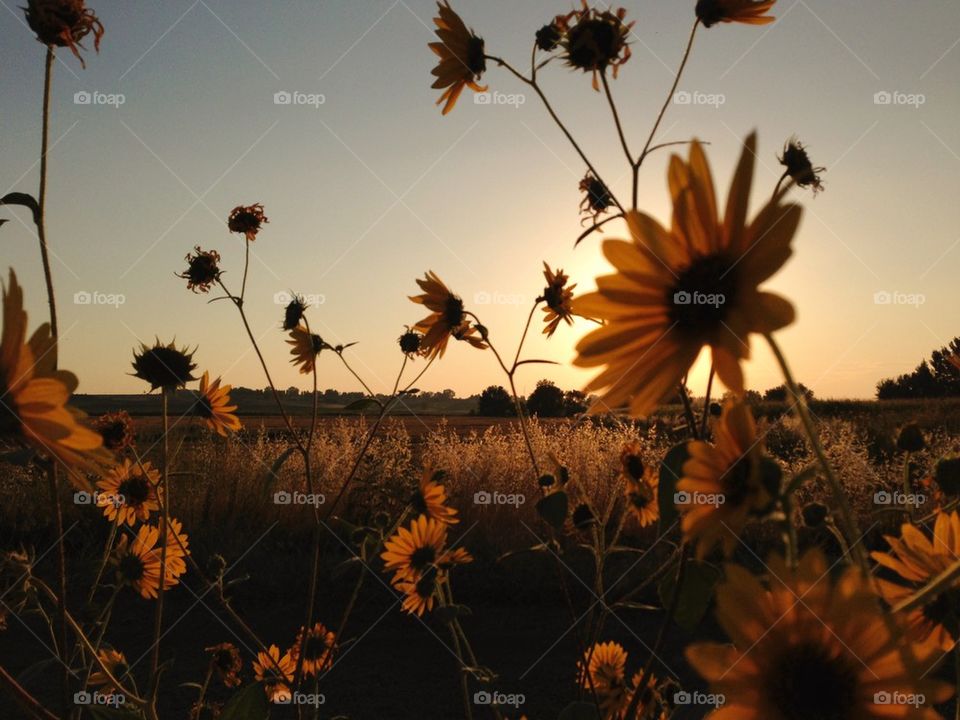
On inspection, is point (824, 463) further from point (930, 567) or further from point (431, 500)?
point (431, 500)

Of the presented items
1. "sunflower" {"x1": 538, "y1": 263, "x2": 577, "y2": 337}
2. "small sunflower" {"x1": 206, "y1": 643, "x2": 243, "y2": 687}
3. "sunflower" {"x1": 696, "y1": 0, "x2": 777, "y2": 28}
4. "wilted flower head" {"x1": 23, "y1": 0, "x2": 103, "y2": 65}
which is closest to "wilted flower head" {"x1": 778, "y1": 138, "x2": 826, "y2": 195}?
"sunflower" {"x1": 696, "y1": 0, "x2": 777, "y2": 28}

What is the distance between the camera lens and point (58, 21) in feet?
4.64

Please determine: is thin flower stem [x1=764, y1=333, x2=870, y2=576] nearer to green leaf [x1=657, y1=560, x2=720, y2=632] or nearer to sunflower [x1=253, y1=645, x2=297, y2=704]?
green leaf [x1=657, y1=560, x2=720, y2=632]

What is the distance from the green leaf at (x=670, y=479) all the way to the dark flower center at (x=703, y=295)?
8.0 inches

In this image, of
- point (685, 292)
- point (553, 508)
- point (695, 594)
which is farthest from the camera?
point (553, 508)

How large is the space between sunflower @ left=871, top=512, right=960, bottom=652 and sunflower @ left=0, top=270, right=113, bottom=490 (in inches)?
29.8

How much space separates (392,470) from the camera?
6.98 m

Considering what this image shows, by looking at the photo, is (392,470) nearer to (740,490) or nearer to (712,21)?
(712,21)

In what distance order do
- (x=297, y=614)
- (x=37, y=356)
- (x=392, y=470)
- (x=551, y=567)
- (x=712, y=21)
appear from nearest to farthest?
(x=37, y=356) → (x=712, y=21) → (x=297, y=614) → (x=551, y=567) → (x=392, y=470)

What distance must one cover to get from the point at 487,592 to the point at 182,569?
2.55 meters

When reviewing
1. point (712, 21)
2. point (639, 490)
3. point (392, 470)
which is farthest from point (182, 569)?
point (392, 470)

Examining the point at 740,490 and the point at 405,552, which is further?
the point at 405,552

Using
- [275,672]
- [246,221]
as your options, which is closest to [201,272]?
[246,221]

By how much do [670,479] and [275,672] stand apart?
162 centimetres
